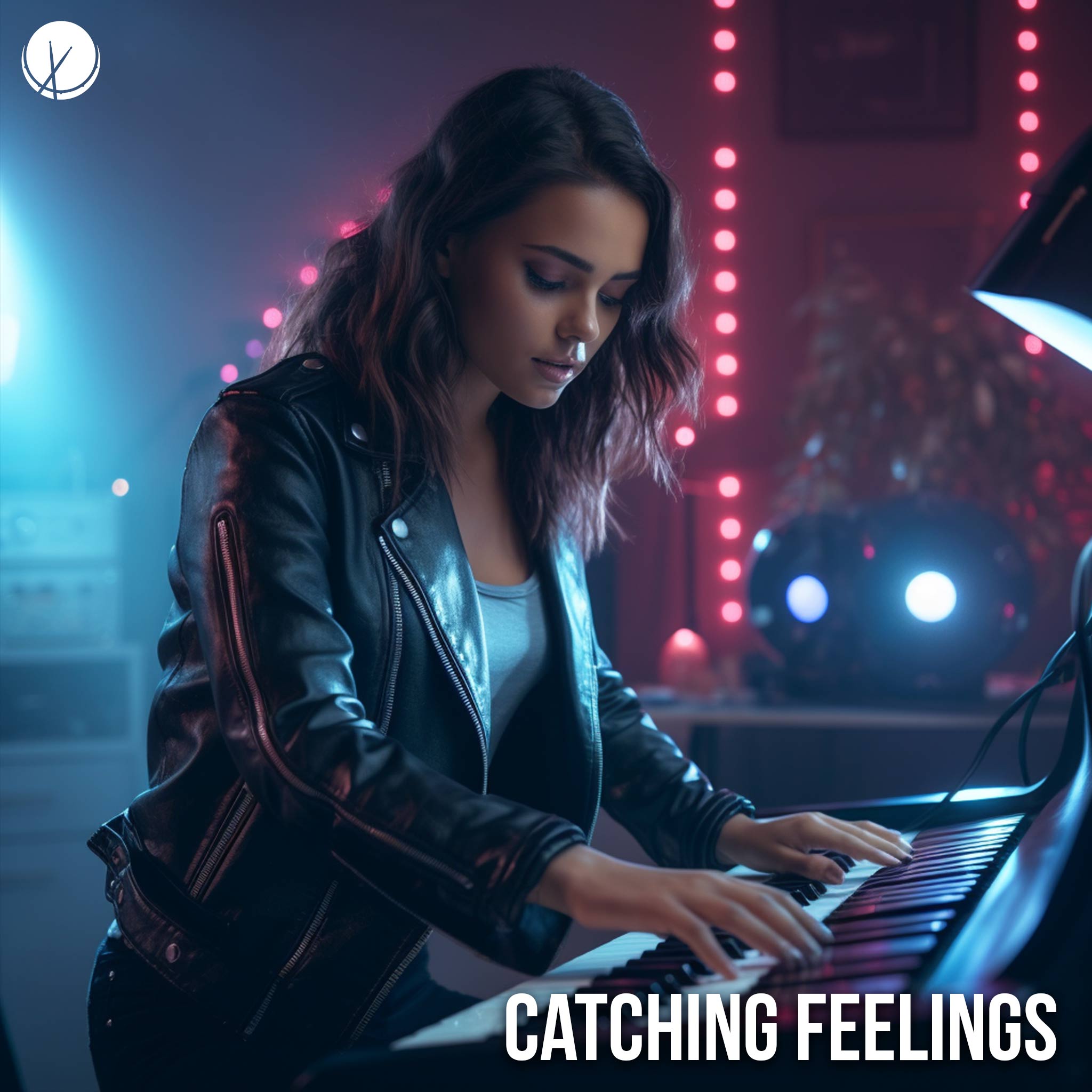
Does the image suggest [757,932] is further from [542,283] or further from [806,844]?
[542,283]

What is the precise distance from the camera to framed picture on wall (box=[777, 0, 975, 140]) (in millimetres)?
3156

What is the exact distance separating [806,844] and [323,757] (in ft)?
1.63

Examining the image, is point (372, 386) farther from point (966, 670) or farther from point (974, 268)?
point (974, 268)

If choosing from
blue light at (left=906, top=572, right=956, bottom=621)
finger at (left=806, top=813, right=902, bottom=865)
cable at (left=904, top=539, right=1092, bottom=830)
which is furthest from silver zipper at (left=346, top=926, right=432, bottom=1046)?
blue light at (left=906, top=572, right=956, bottom=621)

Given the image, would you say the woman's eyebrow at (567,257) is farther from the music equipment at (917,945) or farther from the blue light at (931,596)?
the blue light at (931,596)

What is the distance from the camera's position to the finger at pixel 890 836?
1014mm

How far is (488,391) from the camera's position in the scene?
1.27 m

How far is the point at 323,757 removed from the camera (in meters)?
0.78

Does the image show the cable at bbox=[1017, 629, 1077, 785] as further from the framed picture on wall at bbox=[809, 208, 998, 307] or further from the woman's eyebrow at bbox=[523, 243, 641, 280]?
the framed picture on wall at bbox=[809, 208, 998, 307]

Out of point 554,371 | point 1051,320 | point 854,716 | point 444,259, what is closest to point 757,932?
point 1051,320

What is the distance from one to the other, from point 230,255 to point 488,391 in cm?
241

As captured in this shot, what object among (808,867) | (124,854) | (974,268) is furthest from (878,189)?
(124,854)

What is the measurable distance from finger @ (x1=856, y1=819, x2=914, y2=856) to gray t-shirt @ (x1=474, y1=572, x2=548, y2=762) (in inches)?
15.0

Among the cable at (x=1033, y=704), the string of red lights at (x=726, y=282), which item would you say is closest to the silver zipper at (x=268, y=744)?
the cable at (x=1033, y=704)
